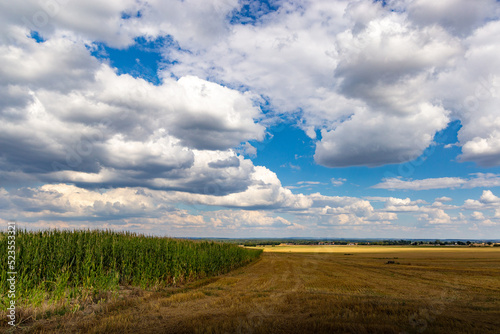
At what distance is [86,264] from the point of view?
13.8m

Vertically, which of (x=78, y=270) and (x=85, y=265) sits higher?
(x=85, y=265)

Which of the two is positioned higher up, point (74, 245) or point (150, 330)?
point (74, 245)

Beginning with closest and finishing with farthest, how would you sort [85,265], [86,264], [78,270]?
[86,264] < [85,265] < [78,270]

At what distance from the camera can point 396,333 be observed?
7723 mm

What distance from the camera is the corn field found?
12359mm

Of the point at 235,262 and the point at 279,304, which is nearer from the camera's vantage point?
the point at 279,304

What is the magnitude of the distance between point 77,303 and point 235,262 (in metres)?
29.9

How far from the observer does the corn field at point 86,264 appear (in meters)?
12.4

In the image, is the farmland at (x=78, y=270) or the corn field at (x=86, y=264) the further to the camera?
the corn field at (x=86, y=264)

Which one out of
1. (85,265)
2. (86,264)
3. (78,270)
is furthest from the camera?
(78,270)

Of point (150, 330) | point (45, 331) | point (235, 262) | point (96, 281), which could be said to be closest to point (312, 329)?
point (150, 330)

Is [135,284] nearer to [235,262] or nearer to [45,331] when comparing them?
[45,331]

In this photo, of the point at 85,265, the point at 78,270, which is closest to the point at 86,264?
the point at 85,265

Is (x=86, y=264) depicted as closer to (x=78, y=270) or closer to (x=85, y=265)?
(x=85, y=265)
